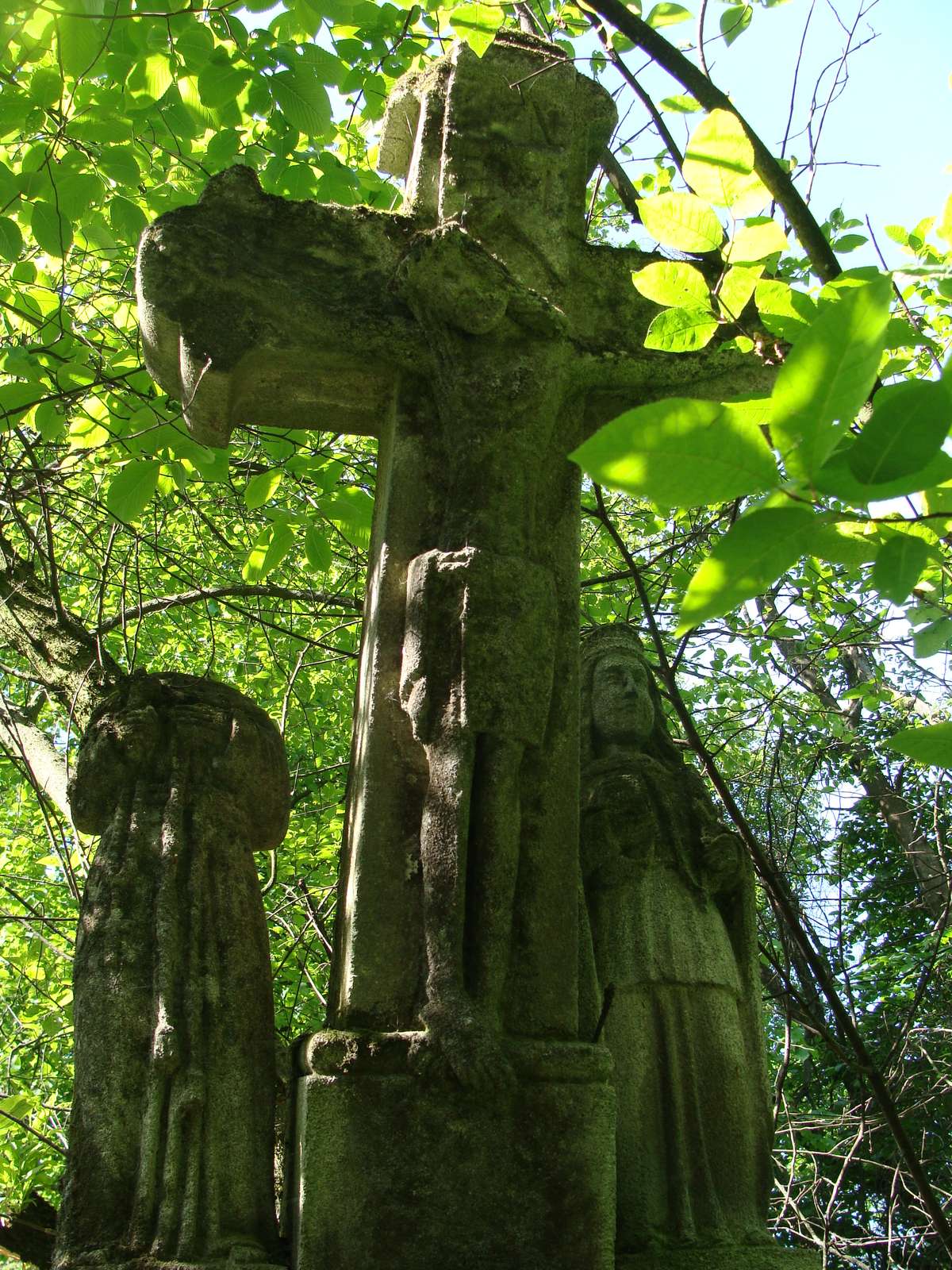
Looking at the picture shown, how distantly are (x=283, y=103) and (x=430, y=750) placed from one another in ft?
11.1

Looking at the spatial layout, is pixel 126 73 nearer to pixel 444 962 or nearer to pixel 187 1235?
pixel 444 962

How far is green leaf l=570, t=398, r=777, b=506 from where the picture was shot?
1.20m

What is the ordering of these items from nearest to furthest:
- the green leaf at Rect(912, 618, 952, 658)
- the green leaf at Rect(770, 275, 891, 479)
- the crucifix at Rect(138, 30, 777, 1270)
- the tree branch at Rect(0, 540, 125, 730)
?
the green leaf at Rect(770, 275, 891, 479) → the green leaf at Rect(912, 618, 952, 658) → the crucifix at Rect(138, 30, 777, 1270) → the tree branch at Rect(0, 540, 125, 730)

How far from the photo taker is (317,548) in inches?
205

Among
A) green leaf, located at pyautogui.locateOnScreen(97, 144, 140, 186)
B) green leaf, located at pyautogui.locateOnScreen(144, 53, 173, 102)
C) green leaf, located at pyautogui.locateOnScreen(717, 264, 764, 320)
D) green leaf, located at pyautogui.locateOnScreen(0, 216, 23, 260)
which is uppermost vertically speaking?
green leaf, located at pyautogui.locateOnScreen(144, 53, 173, 102)

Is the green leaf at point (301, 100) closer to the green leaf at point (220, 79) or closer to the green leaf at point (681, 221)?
the green leaf at point (220, 79)

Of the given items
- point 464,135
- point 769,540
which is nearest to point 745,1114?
point 769,540

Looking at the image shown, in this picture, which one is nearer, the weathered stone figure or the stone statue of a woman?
the weathered stone figure

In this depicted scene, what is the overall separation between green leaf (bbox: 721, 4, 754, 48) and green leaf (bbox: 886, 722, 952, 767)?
2.78 metres

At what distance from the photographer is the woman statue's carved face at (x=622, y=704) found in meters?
4.17

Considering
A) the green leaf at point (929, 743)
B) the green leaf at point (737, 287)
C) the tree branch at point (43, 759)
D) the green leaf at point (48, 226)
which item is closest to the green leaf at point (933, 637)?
the green leaf at point (929, 743)

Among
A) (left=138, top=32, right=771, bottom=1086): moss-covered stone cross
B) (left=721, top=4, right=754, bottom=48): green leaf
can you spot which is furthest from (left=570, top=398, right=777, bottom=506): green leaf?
(left=721, top=4, right=754, bottom=48): green leaf

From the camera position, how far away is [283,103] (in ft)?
16.5

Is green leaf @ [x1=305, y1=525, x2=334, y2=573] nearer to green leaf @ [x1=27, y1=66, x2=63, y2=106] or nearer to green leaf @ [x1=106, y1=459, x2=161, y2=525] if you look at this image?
green leaf @ [x1=106, y1=459, x2=161, y2=525]
